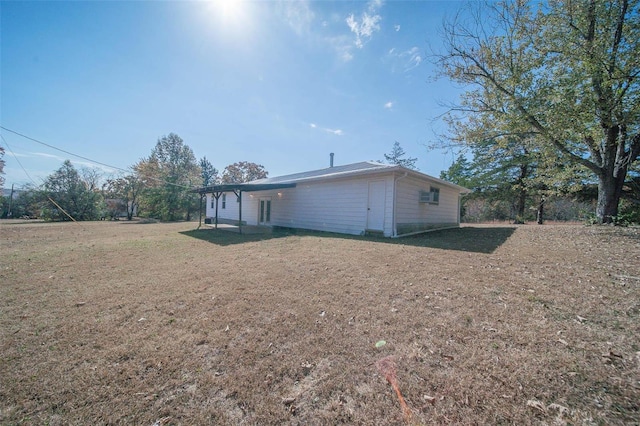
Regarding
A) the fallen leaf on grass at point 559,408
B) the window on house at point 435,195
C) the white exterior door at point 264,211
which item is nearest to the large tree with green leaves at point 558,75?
the window on house at point 435,195

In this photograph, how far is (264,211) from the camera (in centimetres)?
1538

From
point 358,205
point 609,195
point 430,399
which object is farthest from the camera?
point 358,205

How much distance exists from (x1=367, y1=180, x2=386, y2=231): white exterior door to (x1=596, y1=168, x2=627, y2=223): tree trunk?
8184 millimetres

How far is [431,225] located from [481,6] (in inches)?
334

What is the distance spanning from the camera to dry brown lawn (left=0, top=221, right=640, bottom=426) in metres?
1.59

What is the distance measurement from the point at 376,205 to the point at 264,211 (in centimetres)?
855

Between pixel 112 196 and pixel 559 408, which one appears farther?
pixel 112 196

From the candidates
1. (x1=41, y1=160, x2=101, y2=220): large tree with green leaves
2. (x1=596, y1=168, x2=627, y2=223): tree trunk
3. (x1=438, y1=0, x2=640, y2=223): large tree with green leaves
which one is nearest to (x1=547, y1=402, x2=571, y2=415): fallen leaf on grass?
(x1=438, y1=0, x2=640, y2=223): large tree with green leaves

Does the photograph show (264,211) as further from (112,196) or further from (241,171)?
(112,196)

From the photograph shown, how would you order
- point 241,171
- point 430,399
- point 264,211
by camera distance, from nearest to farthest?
point 430,399
point 264,211
point 241,171

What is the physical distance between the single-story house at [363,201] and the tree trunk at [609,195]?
17.4 ft

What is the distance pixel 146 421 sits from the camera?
1514 mm

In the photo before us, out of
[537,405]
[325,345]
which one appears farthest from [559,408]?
[325,345]

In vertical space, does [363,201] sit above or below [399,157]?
below
